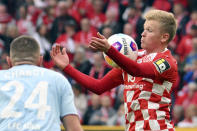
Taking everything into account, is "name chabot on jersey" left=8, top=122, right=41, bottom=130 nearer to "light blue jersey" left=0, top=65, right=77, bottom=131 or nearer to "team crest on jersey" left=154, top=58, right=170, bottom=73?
"light blue jersey" left=0, top=65, right=77, bottom=131

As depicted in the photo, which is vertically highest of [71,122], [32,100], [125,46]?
[125,46]

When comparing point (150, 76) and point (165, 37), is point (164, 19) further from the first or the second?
point (150, 76)

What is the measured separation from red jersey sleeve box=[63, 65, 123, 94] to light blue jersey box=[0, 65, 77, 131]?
1212 mm

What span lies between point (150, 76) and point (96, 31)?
8707 millimetres

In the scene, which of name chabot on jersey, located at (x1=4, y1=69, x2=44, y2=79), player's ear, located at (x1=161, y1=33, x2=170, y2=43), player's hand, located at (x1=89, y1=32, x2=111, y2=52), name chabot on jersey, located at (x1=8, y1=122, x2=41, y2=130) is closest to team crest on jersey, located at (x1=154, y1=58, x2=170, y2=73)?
player's ear, located at (x1=161, y1=33, x2=170, y2=43)

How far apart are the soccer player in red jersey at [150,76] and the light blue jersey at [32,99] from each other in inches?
29.1

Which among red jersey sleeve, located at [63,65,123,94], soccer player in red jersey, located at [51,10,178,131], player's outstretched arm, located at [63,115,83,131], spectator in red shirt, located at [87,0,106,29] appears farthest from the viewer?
spectator in red shirt, located at [87,0,106,29]

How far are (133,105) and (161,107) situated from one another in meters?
0.31

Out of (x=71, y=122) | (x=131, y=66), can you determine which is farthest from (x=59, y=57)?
(x=71, y=122)

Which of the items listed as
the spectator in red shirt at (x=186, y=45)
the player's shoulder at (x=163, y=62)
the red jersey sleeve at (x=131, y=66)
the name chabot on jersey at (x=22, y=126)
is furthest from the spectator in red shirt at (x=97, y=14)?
the name chabot on jersey at (x=22, y=126)

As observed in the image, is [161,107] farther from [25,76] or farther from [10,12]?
[10,12]

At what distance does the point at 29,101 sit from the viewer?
4609mm

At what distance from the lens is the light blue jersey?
180 inches

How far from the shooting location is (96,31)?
46.1ft
